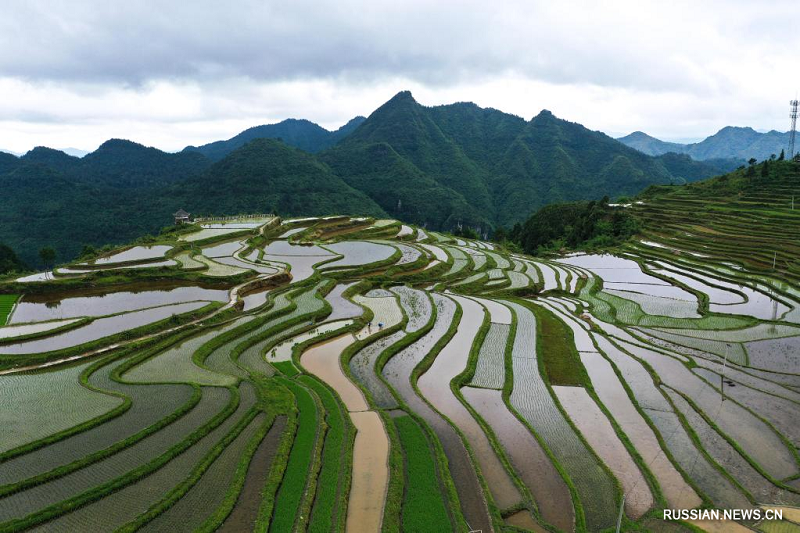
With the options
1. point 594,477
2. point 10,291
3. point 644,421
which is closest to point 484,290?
point 644,421

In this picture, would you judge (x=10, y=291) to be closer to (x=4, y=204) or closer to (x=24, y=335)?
(x=24, y=335)

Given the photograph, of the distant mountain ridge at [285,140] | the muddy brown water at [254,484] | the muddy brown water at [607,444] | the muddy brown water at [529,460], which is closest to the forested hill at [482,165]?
the distant mountain ridge at [285,140]

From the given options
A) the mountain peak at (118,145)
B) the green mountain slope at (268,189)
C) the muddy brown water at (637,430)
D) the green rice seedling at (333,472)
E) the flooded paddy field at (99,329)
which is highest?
the mountain peak at (118,145)

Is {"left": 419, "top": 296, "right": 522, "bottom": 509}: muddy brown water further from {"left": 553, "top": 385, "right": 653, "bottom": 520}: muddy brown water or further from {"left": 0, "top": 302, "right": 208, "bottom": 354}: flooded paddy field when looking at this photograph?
{"left": 0, "top": 302, "right": 208, "bottom": 354}: flooded paddy field

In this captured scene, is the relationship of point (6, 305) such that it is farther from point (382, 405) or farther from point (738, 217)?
point (738, 217)

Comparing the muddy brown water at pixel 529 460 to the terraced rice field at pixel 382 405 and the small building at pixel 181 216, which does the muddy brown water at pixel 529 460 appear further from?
the small building at pixel 181 216

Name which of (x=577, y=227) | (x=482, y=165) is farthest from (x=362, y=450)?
(x=482, y=165)

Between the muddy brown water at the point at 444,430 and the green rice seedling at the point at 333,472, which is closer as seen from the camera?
the green rice seedling at the point at 333,472

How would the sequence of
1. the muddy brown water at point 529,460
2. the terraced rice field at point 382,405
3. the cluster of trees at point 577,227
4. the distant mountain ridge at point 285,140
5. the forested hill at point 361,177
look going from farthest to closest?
the distant mountain ridge at point 285,140, the forested hill at point 361,177, the cluster of trees at point 577,227, the muddy brown water at point 529,460, the terraced rice field at point 382,405
